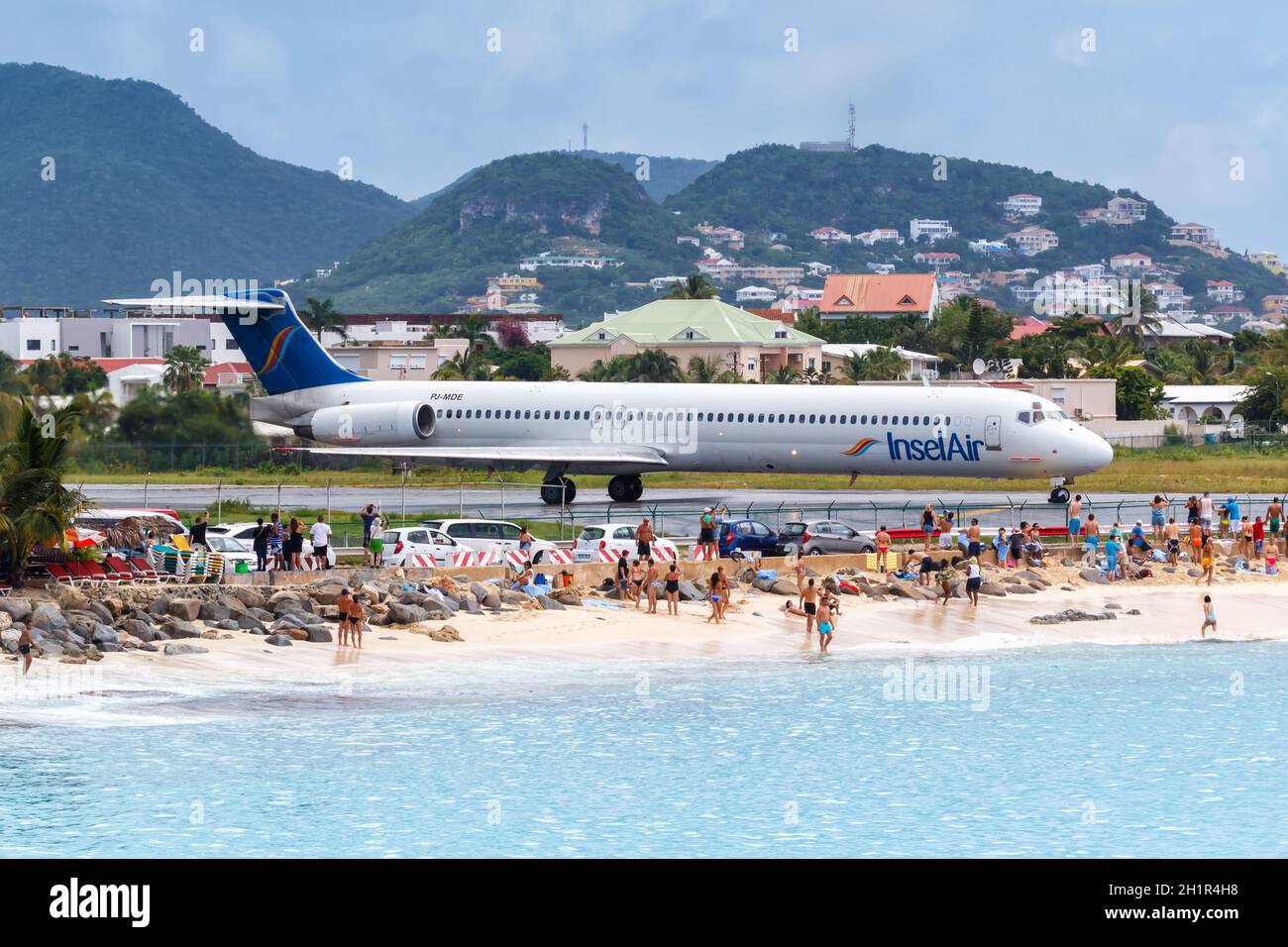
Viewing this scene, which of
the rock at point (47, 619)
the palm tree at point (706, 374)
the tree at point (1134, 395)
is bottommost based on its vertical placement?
the rock at point (47, 619)

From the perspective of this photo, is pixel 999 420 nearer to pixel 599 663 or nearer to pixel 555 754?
pixel 599 663

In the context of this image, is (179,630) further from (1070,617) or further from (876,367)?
(876,367)

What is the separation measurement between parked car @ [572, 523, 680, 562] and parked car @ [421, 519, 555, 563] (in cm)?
71

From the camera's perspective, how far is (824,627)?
34969mm

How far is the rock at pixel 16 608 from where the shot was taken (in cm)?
3162

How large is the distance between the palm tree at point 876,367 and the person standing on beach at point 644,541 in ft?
259

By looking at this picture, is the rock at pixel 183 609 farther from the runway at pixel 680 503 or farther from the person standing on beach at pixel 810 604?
the runway at pixel 680 503

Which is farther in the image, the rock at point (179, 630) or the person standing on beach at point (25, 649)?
the rock at point (179, 630)

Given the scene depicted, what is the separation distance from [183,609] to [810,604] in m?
12.1

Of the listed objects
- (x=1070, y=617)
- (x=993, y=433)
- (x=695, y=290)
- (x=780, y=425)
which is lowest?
(x=1070, y=617)

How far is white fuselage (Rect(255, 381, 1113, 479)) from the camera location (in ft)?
164

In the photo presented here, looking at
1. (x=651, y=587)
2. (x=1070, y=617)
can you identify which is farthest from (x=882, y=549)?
(x=651, y=587)

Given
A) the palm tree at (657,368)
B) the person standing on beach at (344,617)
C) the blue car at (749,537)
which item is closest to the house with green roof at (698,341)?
the palm tree at (657,368)
